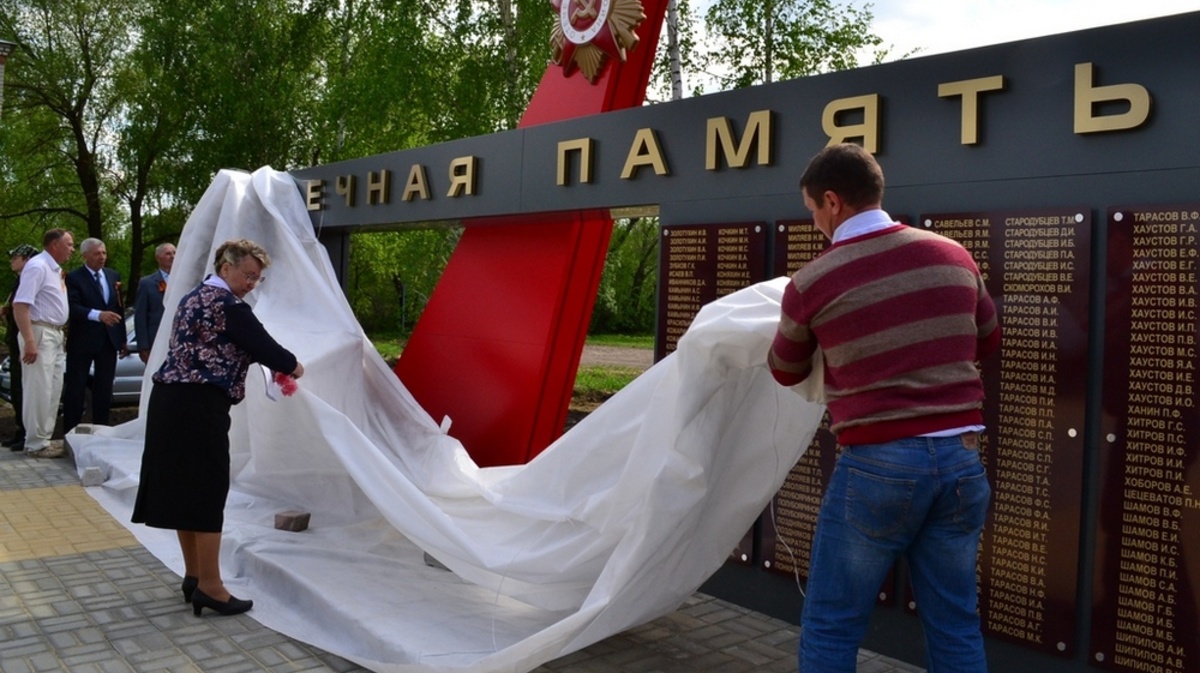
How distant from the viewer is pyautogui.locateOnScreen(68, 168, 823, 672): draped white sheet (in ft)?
10.6

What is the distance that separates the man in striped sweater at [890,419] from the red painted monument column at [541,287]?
128 inches

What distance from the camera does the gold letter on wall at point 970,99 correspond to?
3539 mm

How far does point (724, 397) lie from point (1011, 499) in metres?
1.19

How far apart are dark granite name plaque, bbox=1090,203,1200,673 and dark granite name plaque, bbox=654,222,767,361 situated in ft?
5.24

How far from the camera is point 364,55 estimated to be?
16.4m

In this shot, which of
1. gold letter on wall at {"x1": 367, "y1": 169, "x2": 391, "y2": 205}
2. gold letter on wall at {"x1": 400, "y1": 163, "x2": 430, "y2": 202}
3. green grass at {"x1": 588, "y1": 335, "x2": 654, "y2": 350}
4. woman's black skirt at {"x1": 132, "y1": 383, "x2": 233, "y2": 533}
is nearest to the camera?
woman's black skirt at {"x1": 132, "y1": 383, "x2": 233, "y2": 533}

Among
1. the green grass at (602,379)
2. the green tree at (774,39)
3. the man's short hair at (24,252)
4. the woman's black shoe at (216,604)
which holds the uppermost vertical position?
the green tree at (774,39)

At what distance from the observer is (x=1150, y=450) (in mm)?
3135

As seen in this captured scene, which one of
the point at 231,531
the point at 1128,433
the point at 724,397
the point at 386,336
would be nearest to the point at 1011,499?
the point at 1128,433

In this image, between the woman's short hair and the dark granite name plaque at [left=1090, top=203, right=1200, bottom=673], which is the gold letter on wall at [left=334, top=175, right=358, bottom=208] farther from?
the dark granite name plaque at [left=1090, top=203, right=1200, bottom=673]

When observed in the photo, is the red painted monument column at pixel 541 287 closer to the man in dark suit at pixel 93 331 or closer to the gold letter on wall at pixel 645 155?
the gold letter on wall at pixel 645 155

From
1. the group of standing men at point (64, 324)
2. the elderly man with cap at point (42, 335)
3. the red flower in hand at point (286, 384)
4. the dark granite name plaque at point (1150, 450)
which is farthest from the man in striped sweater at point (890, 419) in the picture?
the elderly man with cap at point (42, 335)

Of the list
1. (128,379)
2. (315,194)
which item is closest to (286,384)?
(315,194)

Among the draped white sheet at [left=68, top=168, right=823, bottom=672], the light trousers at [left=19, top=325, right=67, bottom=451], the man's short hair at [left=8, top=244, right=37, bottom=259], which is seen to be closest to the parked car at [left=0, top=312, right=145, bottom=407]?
the man's short hair at [left=8, top=244, right=37, bottom=259]
